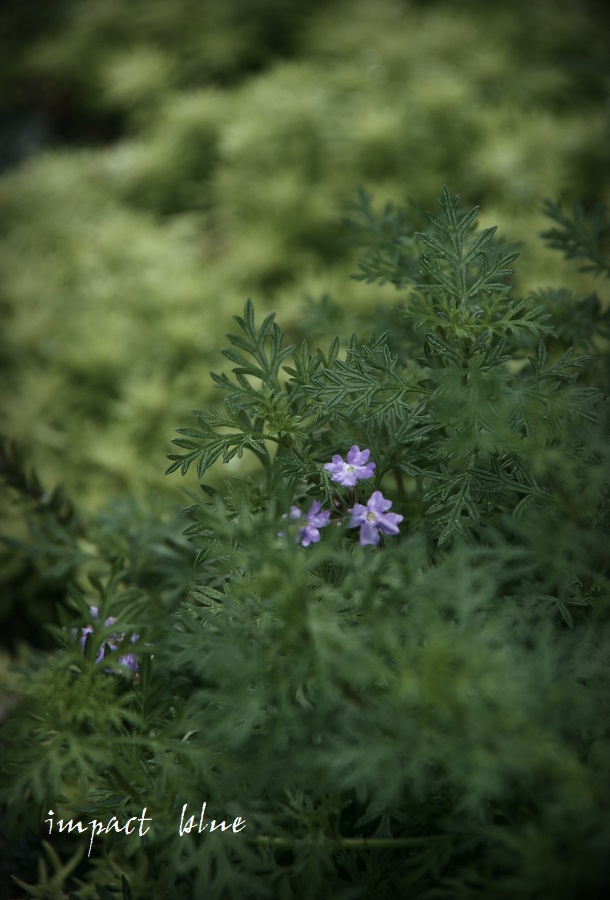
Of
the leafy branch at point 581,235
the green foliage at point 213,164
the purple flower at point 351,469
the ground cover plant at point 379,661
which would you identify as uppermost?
the green foliage at point 213,164

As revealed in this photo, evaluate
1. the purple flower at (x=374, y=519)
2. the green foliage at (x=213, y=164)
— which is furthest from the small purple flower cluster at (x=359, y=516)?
the green foliage at (x=213, y=164)

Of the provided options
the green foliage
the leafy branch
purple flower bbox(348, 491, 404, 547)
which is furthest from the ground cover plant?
the green foliage

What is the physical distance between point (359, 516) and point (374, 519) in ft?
0.06

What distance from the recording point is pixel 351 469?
784 mm

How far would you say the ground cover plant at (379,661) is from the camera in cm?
60

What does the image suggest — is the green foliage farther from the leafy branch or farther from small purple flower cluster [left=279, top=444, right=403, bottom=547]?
small purple flower cluster [left=279, top=444, right=403, bottom=547]

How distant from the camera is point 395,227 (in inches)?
41.8

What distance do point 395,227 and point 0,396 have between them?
4.44 ft

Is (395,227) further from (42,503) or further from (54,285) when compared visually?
(54,285)

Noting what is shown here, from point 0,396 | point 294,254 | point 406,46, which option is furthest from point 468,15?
point 0,396

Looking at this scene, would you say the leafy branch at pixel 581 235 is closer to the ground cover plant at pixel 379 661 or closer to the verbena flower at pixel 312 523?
the ground cover plant at pixel 379 661

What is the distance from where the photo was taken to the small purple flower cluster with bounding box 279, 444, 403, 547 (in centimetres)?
76

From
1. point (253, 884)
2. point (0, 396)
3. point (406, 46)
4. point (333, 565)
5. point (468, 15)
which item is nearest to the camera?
point (253, 884)

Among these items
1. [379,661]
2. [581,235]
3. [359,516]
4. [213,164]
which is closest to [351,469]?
[359,516]
